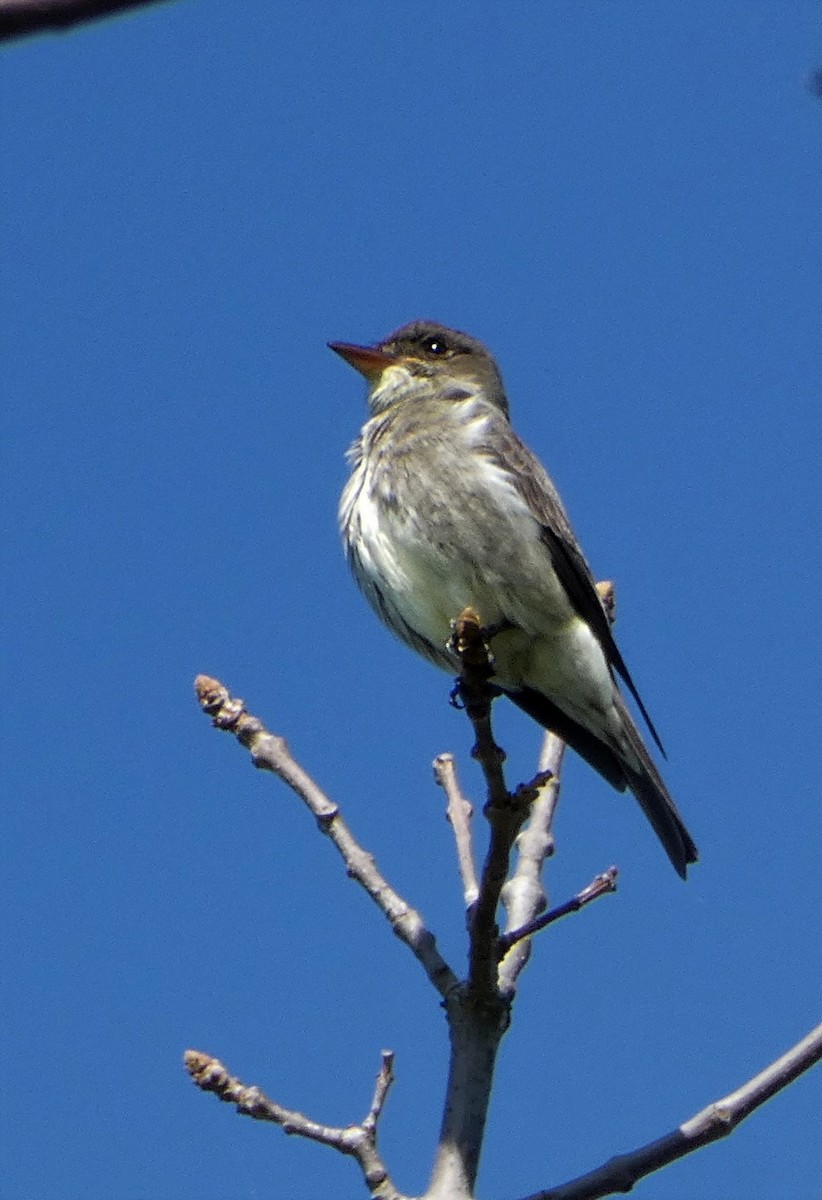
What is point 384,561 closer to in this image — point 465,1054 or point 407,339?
point 407,339

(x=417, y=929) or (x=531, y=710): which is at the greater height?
(x=531, y=710)

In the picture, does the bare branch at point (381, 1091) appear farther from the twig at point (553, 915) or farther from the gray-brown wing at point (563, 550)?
the gray-brown wing at point (563, 550)

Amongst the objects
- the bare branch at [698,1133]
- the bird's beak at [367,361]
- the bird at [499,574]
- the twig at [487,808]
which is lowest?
the bare branch at [698,1133]

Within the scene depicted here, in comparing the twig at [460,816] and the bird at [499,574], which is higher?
the bird at [499,574]

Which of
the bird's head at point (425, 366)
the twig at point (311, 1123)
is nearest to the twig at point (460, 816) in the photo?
the twig at point (311, 1123)

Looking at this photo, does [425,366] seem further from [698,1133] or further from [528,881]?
[698,1133]

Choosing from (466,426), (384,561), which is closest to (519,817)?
(384,561)

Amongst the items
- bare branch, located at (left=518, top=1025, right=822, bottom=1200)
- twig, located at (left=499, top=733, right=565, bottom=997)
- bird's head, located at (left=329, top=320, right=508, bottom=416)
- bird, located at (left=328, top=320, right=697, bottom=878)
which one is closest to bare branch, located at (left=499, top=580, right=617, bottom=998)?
twig, located at (left=499, top=733, right=565, bottom=997)
